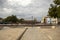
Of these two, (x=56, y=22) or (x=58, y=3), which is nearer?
(x=58, y=3)

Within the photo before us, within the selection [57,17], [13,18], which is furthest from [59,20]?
[13,18]

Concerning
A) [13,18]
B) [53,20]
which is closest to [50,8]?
[53,20]

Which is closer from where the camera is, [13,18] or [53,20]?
[53,20]

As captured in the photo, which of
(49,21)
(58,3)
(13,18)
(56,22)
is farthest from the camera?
(13,18)

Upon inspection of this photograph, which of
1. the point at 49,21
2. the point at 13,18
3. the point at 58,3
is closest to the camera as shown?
the point at 58,3

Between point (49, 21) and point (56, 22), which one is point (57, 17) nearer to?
point (56, 22)

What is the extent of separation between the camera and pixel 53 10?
328 feet

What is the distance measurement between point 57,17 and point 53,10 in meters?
4.96

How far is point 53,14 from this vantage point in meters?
101

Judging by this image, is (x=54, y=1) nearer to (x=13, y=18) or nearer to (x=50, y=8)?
(x=50, y=8)

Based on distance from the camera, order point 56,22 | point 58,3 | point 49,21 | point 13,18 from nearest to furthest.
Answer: point 58,3 → point 56,22 → point 49,21 → point 13,18

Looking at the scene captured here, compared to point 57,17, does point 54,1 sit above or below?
above

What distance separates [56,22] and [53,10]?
7658 millimetres

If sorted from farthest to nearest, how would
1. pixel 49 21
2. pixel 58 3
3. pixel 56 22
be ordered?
1. pixel 49 21
2. pixel 56 22
3. pixel 58 3
